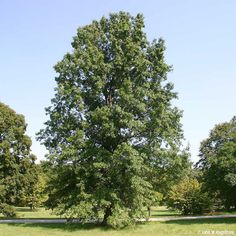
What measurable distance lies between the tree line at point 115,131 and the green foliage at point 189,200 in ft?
43.1

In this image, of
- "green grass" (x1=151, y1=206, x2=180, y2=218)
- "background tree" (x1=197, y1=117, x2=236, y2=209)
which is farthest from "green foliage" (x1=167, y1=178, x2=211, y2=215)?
"background tree" (x1=197, y1=117, x2=236, y2=209)

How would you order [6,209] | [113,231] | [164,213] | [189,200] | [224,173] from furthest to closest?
1. [164,213]
2. [189,200]
3. [6,209]
4. [224,173]
5. [113,231]

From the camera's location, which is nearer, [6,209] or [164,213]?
[6,209]

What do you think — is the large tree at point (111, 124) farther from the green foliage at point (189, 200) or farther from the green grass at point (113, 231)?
the green foliage at point (189, 200)

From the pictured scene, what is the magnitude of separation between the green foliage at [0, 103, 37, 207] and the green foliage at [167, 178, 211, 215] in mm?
17776

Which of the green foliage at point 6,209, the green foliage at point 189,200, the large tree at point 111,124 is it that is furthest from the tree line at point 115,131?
the green foliage at point 189,200

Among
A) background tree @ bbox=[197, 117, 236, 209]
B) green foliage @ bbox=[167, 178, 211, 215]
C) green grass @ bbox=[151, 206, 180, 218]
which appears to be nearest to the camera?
background tree @ bbox=[197, 117, 236, 209]

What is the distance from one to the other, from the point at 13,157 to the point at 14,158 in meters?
0.17

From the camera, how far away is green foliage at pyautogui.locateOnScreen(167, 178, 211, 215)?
153ft

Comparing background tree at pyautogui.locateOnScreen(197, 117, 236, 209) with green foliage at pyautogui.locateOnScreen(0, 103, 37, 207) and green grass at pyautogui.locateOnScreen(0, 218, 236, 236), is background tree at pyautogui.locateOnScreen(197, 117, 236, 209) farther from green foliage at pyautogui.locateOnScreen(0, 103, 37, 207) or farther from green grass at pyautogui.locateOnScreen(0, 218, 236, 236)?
green foliage at pyautogui.locateOnScreen(0, 103, 37, 207)

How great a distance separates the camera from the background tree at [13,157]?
4241cm

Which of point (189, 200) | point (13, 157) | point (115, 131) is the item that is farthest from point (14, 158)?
point (189, 200)

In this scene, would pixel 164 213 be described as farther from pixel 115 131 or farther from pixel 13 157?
pixel 115 131

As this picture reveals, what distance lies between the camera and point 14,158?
142 ft
